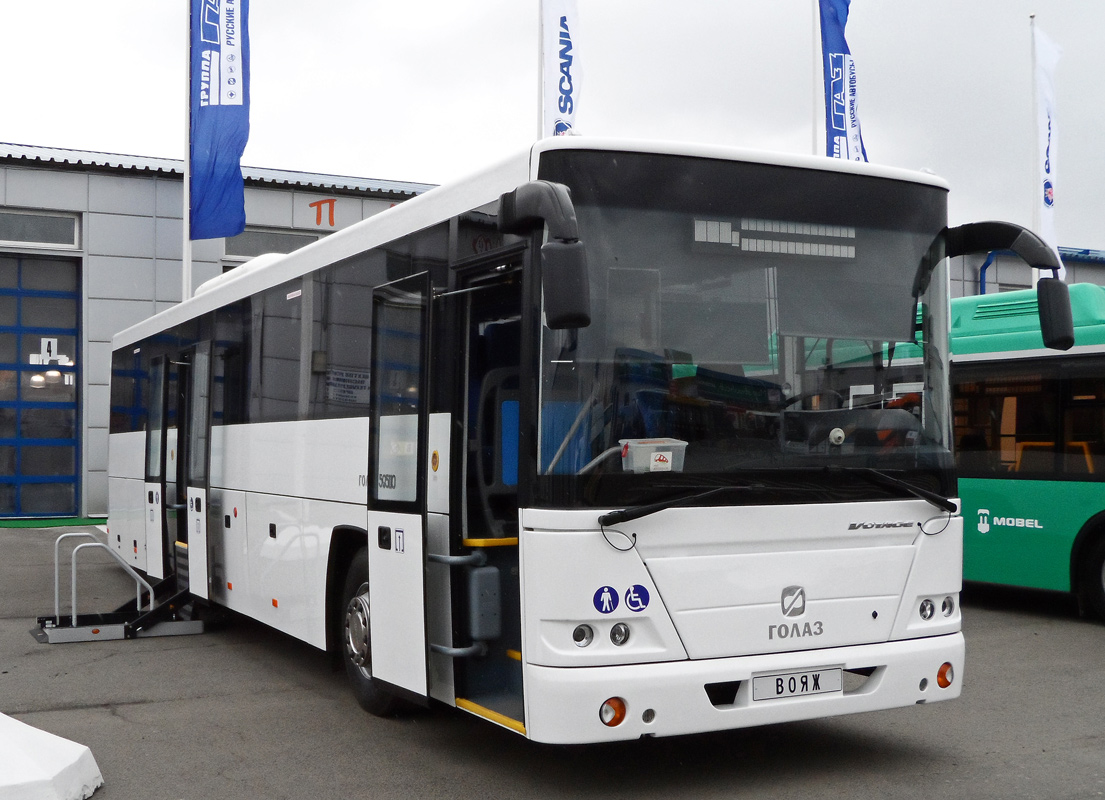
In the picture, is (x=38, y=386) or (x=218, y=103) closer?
(x=218, y=103)

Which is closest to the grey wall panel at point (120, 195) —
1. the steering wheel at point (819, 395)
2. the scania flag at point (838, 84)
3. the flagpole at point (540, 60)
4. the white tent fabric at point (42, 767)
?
the flagpole at point (540, 60)

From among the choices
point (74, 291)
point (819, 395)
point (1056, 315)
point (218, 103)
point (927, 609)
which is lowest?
point (927, 609)

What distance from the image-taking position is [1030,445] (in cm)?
1124

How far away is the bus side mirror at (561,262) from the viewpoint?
187 inches

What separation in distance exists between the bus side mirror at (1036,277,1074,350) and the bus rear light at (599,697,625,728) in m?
2.88

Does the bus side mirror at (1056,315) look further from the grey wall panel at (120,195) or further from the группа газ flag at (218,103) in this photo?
the grey wall panel at (120,195)

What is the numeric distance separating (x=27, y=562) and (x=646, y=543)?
14.0 m

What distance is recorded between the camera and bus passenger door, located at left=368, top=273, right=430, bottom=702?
6.23 m

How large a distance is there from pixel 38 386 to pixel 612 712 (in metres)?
21.1

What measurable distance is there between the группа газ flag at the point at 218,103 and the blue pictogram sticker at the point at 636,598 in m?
15.9

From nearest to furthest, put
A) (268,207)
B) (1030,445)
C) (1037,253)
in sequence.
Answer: (1037,253) < (1030,445) < (268,207)

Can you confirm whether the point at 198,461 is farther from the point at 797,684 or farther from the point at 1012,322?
the point at 1012,322

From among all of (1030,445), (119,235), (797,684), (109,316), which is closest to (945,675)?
(797,684)

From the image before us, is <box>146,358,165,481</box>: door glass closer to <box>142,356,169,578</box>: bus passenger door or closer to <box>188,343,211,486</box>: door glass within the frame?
<box>142,356,169,578</box>: bus passenger door
